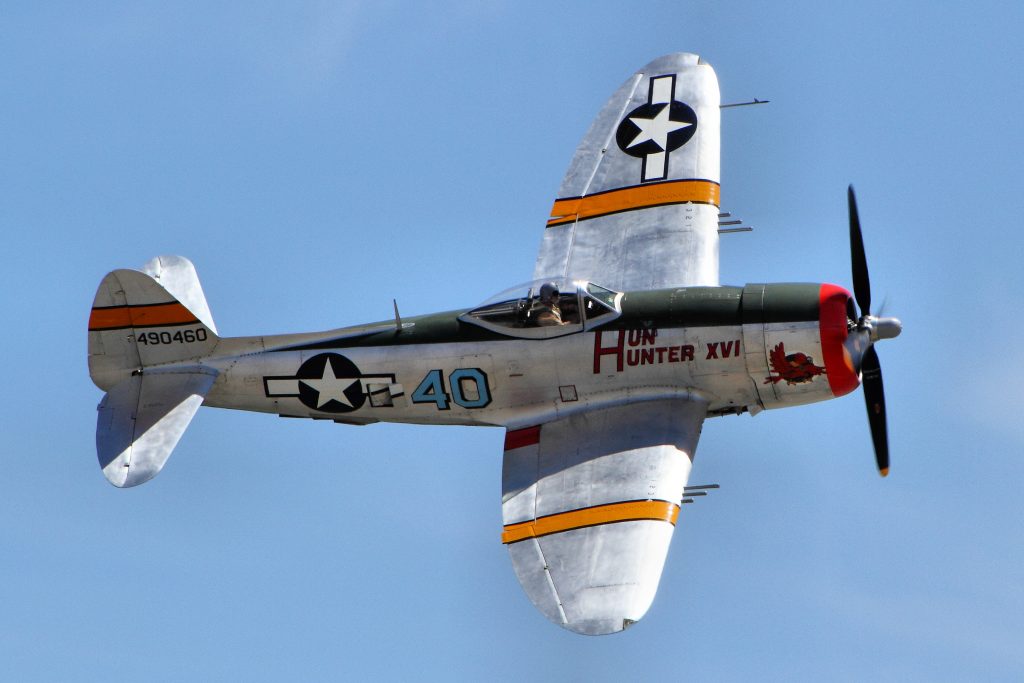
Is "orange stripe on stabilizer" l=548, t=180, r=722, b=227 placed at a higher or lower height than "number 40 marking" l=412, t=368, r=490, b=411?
higher

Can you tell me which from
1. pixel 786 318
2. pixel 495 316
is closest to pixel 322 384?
pixel 495 316

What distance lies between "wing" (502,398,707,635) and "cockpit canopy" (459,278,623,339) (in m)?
1.05

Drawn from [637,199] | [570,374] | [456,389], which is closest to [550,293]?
[570,374]

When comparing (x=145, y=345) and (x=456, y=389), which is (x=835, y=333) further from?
(x=145, y=345)

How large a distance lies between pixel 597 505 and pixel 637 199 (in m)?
5.32

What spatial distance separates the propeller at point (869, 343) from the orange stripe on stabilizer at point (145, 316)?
776cm

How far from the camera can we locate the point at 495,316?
2286cm

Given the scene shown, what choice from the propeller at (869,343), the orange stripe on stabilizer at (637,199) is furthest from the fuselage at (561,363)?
the orange stripe on stabilizer at (637,199)

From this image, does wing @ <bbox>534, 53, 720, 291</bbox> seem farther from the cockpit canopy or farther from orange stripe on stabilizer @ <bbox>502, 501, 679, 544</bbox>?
orange stripe on stabilizer @ <bbox>502, 501, 679, 544</bbox>

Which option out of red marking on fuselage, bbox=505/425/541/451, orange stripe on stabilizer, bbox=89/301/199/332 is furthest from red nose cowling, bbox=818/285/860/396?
orange stripe on stabilizer, bbox=89/301/199/332

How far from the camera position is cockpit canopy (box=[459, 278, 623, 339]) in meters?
22.6

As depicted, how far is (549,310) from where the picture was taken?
22.7 metres

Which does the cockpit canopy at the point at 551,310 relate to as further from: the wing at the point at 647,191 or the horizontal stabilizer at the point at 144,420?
the horizontal stabilizer at the point at 144,420

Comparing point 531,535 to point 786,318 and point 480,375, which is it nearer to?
point 480,375
